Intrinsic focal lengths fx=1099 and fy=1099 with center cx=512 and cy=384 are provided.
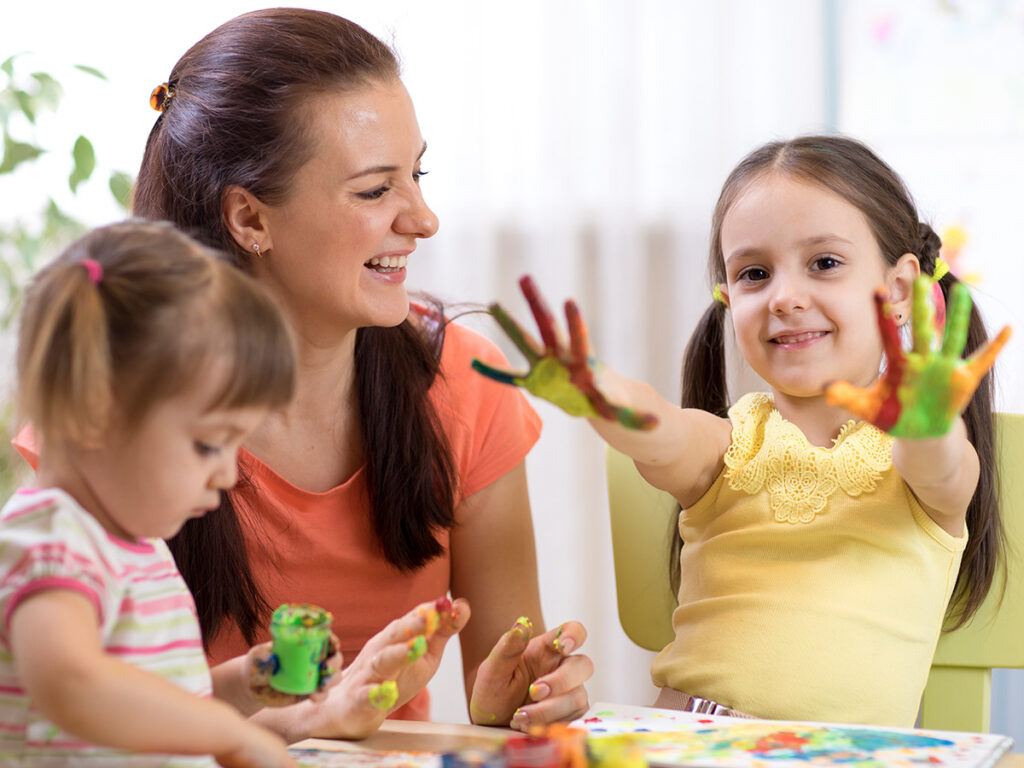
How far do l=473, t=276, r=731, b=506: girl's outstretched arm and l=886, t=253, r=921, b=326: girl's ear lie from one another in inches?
10.9

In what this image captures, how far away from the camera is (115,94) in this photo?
2229 millimetres

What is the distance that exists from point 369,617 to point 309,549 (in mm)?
111

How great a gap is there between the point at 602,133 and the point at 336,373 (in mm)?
1041

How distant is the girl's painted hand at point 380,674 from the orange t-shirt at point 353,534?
0.33 m

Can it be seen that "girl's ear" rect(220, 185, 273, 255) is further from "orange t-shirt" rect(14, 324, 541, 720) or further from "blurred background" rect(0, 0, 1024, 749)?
"blurred background" rect(0, 0, 1024, 749)

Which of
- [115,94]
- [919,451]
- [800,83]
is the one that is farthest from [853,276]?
[115,94]

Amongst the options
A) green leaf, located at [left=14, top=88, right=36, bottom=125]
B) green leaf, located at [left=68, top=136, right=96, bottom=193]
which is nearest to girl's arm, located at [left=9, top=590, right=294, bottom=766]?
green leaf, located at [left=68, top=136, right=96, bottom=193]

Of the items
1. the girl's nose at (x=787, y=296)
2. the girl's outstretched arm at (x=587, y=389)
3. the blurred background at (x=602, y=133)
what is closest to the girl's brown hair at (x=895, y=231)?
the girl's nose at (x=787, y=296)

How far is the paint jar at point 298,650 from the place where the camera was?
0.81 m

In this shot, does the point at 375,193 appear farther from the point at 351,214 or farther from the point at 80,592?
the point at 80,592

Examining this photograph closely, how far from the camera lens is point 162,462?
72 centimetres

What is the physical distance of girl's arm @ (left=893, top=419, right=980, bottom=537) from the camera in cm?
95

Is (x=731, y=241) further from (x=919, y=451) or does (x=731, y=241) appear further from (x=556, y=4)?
(x=556, y=4)

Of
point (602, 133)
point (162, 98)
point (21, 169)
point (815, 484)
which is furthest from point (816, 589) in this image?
point (21, 169)
